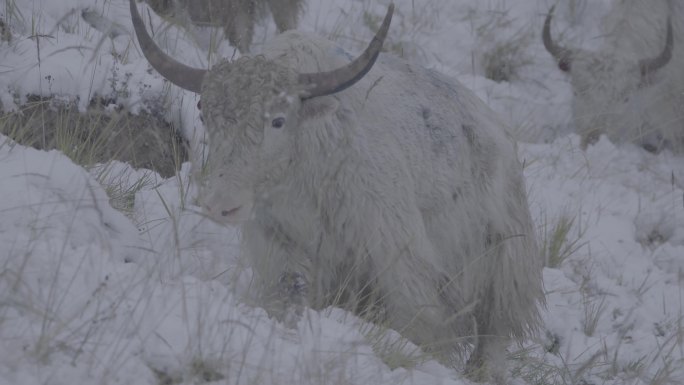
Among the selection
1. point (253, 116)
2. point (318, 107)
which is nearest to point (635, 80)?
point (318, 107)

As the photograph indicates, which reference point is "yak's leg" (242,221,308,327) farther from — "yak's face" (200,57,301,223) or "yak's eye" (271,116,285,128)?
"yak's eye" (271,116,285,128)

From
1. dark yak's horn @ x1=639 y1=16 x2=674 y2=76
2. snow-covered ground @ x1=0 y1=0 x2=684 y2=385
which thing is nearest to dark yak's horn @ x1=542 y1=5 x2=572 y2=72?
snow-covered ground @ x1=0 y1=0 x2=684 y2=385

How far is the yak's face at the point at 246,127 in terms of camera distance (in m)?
4.25

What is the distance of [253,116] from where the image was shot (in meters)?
4.31

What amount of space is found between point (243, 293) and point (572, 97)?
19.7 ft

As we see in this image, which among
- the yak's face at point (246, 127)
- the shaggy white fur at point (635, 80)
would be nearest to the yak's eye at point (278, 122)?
the yak's face at point (246, 127)

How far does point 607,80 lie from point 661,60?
476 millimetres

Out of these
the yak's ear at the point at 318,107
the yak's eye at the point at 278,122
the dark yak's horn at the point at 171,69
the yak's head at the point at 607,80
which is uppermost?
the dark yak's horn at the point at 171,69

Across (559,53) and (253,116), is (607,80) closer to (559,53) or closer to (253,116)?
(559,53)

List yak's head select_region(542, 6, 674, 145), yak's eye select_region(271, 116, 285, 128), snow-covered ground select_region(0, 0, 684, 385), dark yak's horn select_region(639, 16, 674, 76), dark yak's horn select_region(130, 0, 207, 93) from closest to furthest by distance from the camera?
snow-covered ground select_region(0, 0, 684, 385)
yak's eye select_region(271, 116, 285, 128)
dark yak's horn select_region(130, 0, 207, 93)
dark yak's horn select_region(639, 16, 674, 76)
yak's head select_region(542, 6, 674, 145)

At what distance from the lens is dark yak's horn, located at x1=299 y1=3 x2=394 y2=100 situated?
4.26 m

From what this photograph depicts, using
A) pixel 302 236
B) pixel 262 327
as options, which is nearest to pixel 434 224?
pixel 302 236

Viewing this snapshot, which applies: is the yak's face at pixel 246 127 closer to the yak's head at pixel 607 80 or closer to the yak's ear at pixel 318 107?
the yak's ear at pixel 318 107

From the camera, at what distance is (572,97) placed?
9.70 meters
